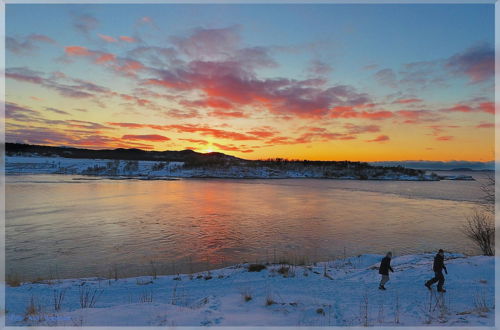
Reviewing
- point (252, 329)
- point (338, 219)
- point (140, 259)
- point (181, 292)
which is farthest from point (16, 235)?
point (338, 219)

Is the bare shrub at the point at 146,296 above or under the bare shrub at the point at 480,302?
under

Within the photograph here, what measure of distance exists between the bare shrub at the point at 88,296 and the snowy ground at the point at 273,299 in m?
0.05

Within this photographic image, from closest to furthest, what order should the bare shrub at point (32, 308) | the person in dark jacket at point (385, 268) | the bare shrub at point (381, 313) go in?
the bare shrub at point (32, 308), the bare shrub at point (381, 313), the person in dark jacket at point (385, 268)

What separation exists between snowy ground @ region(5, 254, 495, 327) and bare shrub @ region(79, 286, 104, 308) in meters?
0.05

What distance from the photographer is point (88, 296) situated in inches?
449

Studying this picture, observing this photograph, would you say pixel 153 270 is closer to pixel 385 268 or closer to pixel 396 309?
pixel 385 268

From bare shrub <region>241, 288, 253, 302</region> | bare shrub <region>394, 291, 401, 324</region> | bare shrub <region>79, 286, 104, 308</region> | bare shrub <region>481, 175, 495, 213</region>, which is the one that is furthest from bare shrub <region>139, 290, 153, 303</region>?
bare shrub <region>481, 175, 495, 213</region>

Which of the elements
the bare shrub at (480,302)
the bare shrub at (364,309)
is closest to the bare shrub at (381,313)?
the bare shrub at (364,309)

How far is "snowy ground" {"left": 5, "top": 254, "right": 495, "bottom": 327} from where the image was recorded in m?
8.38

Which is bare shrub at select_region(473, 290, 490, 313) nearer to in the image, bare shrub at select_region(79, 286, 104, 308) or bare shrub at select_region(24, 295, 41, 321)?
bare shrub at select_region(79, 286, 104, 308)

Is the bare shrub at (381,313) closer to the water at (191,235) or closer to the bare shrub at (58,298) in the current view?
the water at (191,235)

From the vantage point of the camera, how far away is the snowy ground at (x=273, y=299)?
838cm

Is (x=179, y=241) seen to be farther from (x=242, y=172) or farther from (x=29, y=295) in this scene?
(x=242, y=172)

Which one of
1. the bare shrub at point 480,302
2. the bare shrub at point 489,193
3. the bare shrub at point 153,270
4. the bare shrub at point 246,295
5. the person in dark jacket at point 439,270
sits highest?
the bare shrub at point 489,193
